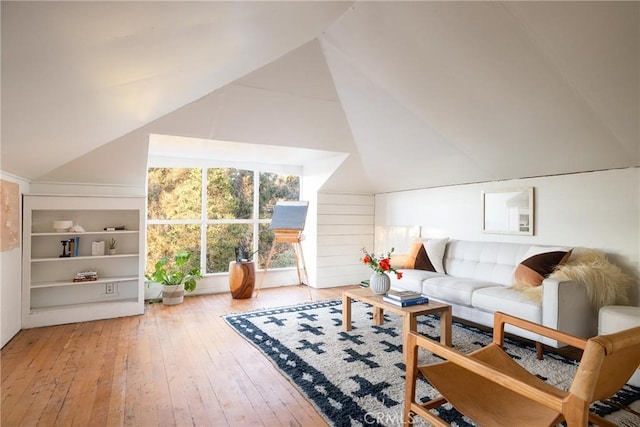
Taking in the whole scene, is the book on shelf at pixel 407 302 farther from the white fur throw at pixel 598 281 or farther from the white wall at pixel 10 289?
the white wall at pixel 10 289

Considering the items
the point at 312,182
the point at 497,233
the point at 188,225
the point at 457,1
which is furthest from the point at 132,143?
the point at 497,233

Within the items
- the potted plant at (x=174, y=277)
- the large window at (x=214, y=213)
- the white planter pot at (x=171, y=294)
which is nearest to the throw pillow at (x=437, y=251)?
the large window at (x=214, y=213)

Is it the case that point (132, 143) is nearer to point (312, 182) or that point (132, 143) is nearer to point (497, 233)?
point (312, 182)

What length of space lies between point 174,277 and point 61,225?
1425 millimetres

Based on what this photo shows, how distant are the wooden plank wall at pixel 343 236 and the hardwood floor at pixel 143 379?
2.32 metres

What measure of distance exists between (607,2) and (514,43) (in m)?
0.54

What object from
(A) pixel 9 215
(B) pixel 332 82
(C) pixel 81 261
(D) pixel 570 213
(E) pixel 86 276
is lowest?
(E) pixel 86 276

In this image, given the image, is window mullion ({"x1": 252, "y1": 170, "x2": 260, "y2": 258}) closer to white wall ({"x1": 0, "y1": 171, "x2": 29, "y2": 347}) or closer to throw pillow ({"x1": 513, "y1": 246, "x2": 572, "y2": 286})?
white wall ({"x1": 0, "y1": 171, "x2": 29, "y2": 347})

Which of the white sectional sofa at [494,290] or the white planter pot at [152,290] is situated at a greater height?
the white sectional sofa at [494,290]

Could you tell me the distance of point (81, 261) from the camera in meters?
4.34

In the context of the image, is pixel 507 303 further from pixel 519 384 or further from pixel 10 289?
pixel 10 289

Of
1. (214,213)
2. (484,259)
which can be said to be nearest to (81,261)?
(214,213)

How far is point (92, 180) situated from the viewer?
14.1ft

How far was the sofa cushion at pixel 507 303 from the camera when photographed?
297 cm
